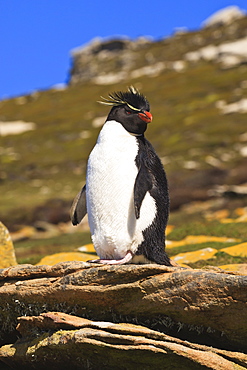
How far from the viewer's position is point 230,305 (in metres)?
9.23

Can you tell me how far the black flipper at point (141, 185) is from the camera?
10.4m

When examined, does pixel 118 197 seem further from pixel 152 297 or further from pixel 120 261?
pixel 152 297

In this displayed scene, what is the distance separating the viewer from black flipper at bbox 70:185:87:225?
1217 centimetres

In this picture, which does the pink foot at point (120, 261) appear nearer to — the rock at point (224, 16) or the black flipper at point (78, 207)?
the black flipper at point (78, 207)

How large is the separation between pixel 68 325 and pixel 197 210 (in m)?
29.5

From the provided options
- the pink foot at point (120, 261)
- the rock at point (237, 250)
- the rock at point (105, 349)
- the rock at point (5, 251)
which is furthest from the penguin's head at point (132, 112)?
the rock at point (237, 250)

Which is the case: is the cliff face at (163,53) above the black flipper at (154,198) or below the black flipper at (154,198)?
above

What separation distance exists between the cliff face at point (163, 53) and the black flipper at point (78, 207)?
104 metres

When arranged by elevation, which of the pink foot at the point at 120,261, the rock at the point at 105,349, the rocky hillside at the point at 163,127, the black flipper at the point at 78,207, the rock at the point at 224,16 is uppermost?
the rock at the point at 224,16

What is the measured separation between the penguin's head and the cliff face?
104m

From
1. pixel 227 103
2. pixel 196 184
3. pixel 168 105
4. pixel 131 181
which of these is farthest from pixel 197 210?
pixel 168 105

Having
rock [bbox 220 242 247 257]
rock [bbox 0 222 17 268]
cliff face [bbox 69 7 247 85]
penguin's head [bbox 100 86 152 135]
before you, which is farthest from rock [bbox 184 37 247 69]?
penguin's head [bbox 100 86 152 135]

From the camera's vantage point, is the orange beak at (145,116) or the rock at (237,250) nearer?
the orange beak at (145,116)

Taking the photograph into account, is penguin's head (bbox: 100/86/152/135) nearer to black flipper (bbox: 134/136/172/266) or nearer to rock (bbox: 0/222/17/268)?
black flipper (bbox: 134/136/172/266)
